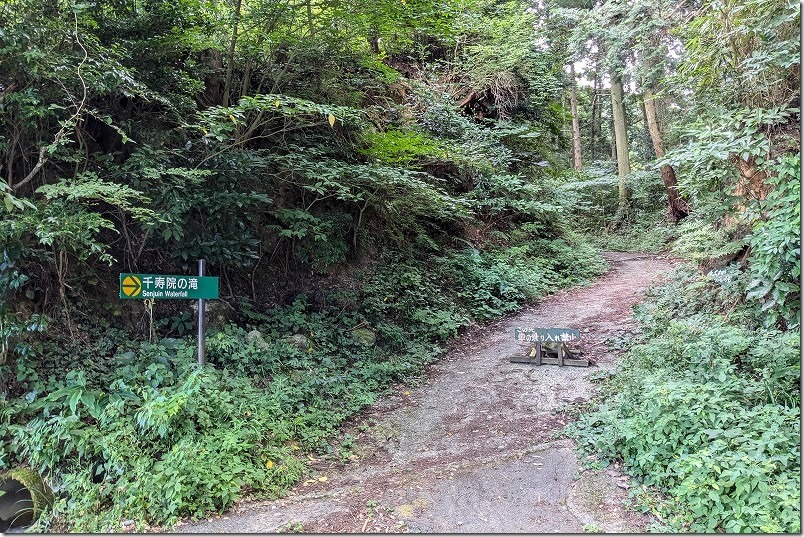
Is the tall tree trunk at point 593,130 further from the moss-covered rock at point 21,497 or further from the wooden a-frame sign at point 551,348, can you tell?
the moss-covered rock at point 21,497

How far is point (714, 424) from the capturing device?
330 centimetres

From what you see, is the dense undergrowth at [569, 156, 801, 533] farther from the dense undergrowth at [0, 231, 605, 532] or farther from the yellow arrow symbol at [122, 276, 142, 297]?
the yellow arrow symbol at [122, 276, 142, 297]

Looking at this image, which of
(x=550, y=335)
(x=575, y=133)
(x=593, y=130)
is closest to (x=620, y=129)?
(x=575, y=133)

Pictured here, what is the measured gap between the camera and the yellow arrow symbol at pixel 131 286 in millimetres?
3986

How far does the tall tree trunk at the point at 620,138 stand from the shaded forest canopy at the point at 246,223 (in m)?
7.39

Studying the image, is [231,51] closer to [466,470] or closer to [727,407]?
[466,470]

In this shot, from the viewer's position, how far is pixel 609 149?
23.0m

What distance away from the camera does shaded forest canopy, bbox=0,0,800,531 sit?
3.87 metres

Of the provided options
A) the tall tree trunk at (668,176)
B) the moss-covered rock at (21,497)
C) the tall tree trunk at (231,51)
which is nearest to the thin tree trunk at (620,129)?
the tall tree trunk at (668,176)

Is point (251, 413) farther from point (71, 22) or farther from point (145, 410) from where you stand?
point (71, 22)

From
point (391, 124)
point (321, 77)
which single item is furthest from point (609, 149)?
point (321, 77)

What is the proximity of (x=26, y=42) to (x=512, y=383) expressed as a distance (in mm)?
6587

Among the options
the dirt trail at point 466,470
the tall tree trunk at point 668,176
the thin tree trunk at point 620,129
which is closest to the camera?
the dirt trail at point 466,470

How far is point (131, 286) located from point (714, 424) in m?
5.10
